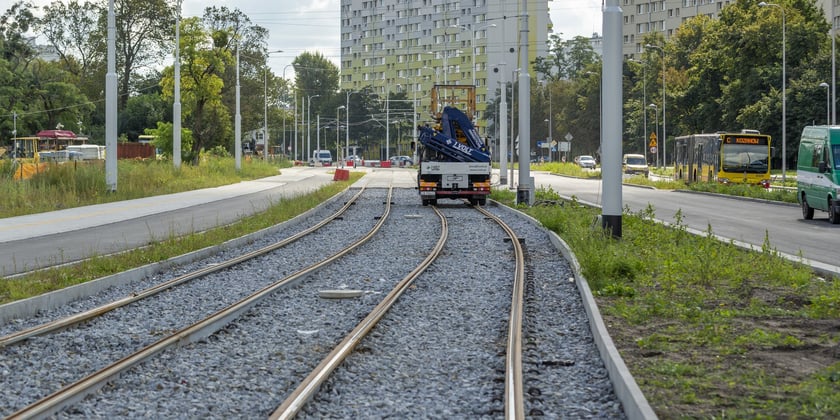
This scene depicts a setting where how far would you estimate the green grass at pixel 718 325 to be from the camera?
721 centimetres

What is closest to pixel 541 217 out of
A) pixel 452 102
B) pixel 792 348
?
pixel 452 102

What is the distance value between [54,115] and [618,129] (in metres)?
72.0

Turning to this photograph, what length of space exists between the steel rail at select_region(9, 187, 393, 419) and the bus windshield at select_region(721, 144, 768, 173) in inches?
1495

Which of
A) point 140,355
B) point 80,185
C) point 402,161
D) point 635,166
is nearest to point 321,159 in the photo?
point 402,161

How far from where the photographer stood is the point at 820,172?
27203mm

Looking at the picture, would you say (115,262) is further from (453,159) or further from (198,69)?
(198,69)

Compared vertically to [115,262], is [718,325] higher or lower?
lower

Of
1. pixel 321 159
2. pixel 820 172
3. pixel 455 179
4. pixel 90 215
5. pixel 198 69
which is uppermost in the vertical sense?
pixel 198 69

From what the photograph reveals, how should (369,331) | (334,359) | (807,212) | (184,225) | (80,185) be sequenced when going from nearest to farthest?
(334,359) → (369,331) → (184,225) → (807,212) → (80,185)

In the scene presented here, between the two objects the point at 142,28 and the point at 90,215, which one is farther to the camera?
the point at 142,28

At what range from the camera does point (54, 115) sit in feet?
275

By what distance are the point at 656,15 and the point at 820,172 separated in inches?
4929

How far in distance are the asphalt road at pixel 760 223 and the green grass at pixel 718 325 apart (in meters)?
1.28

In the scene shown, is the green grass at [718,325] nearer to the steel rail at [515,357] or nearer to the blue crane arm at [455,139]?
the steel rail at [515,357]
